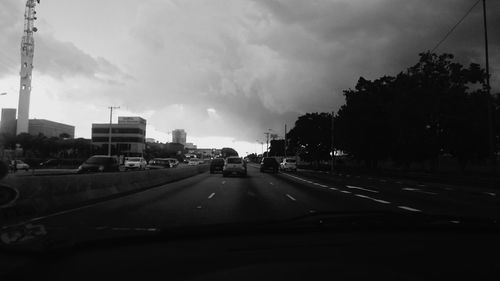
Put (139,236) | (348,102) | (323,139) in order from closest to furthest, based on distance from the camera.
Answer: (139,236) < (348,102) < (323,139)

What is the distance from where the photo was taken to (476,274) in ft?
9.36

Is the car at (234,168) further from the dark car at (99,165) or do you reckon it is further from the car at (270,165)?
the car at (270,165)

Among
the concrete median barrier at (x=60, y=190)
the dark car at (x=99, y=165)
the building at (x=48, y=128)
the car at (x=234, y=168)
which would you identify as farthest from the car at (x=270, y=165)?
the building at (x=48, y=128)

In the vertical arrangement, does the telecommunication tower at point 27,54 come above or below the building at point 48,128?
above

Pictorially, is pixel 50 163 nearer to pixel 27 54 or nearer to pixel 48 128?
pixel 27 54

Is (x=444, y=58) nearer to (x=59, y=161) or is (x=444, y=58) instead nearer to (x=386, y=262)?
(x=386, y=262)

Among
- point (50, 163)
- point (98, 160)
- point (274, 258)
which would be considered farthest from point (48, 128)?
point (274, 258)

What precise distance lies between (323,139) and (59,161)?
48868 mm

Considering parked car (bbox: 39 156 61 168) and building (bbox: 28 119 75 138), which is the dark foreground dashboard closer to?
parked car (bbox: 39 156 61 168)

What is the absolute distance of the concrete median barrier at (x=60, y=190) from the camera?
1123 cm

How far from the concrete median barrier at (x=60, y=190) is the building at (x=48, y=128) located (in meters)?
131

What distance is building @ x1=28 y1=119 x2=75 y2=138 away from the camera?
14188 cm

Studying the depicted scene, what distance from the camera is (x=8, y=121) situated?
12475cm

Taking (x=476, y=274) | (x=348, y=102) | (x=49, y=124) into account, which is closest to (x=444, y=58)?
(x=348, y=102)
